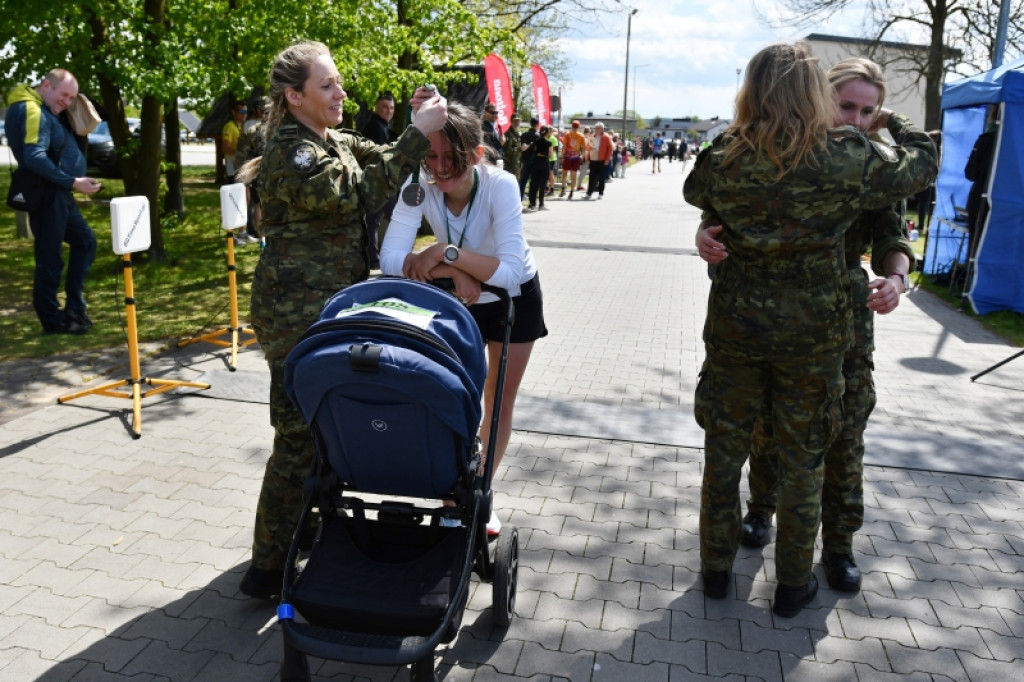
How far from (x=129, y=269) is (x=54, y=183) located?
2.44 m

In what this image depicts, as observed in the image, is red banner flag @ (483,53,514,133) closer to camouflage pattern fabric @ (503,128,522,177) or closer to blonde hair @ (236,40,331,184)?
camouflage pattern fabric @ (503,128,522,177)

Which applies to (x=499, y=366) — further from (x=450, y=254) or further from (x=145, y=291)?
(x=145, y=291)

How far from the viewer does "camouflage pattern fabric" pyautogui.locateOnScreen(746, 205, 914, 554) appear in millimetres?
3443

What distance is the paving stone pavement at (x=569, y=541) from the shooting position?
3178 millimetres

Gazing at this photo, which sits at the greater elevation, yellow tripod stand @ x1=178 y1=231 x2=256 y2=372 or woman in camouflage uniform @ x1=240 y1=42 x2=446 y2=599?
woman in camouflage uniform @ x1=240 y1=42 x2=446 y2=599

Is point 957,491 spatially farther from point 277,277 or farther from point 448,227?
point 277,277

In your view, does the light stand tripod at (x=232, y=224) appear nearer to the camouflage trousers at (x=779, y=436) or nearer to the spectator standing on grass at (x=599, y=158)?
the camouflage trousers at (x=779, y=436)

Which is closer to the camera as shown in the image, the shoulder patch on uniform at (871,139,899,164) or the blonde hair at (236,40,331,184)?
the shoulder patch on uniform at (871,139,899,164)

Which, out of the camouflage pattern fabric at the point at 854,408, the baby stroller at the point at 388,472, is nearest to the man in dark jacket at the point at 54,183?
the baby stroller at the point at 388,472

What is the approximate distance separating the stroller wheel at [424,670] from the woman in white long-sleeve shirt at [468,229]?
50.9 inches

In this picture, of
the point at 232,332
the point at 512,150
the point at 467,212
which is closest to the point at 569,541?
the point at 467,212

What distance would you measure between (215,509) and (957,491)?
13.1 ft

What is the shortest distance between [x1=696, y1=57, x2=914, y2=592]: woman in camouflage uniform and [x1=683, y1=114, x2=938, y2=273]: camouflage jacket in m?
0.16

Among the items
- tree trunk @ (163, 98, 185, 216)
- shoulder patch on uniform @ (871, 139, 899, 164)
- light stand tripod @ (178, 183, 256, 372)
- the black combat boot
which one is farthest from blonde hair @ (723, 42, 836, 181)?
tree trunk @ (163, 98, 185, 216)
